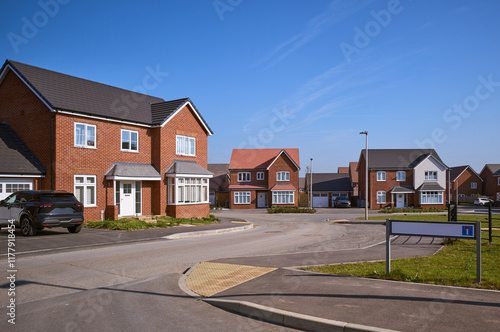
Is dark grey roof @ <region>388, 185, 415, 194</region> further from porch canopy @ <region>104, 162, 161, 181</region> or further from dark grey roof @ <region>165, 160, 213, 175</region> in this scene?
porch canopy @ <region>104, 162, 161, 181</region>

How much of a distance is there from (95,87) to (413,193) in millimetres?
48641

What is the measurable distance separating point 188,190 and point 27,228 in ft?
40.4

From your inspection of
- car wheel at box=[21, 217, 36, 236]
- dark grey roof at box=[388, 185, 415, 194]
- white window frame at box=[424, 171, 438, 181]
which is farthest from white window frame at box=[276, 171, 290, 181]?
car wheel at box=[21, 217, 36, 236]

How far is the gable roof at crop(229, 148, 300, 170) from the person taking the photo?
60.2 metres

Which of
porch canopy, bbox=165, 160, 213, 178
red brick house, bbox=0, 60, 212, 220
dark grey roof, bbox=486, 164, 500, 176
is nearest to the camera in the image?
red brick house, bbox=0, 60, 212, 220

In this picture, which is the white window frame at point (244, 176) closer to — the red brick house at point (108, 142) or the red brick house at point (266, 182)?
the red brick house at point (266, 182)

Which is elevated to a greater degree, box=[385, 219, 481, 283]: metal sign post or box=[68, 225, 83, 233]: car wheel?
box=[385, 219, 481, 283]: metal sign post

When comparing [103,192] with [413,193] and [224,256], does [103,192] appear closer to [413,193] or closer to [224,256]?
[224,256]

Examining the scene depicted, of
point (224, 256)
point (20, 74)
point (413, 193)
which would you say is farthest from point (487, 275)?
point (413, 193)

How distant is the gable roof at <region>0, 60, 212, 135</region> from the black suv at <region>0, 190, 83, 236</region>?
20.5 feet

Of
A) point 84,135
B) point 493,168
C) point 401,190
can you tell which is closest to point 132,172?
point 84,135

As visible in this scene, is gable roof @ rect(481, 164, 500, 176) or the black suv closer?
the black suv

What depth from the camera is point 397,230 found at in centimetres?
888

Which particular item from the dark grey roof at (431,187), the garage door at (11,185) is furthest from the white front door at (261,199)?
the garage door at (11,185)
